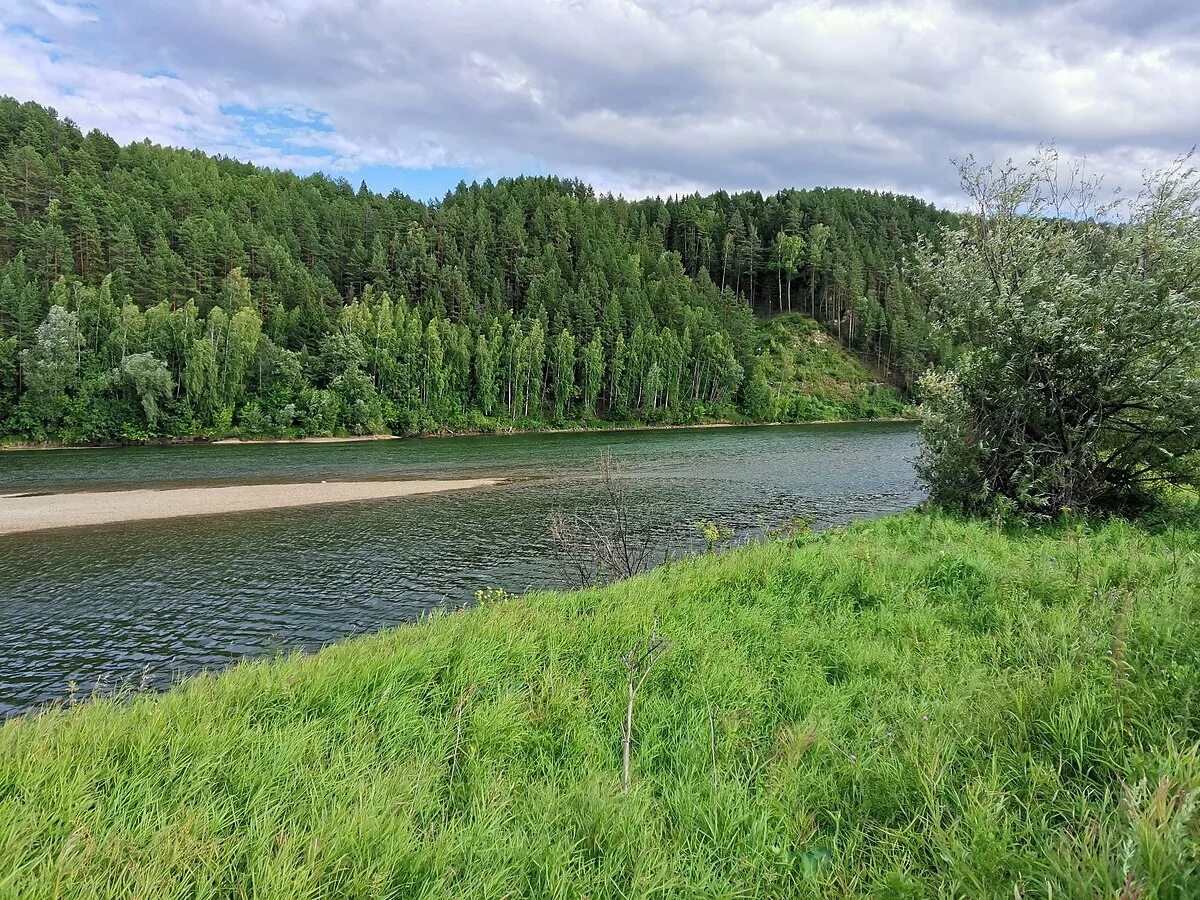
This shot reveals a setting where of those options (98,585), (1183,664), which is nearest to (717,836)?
(1183,664)

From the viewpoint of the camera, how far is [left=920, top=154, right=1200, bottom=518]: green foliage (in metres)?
12.1

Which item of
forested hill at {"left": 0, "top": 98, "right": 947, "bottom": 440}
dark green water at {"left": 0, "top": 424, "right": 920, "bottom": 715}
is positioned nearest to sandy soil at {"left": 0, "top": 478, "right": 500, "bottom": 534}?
dark green water at {"left": 0, "top": 424, "right": 920, "bottom": 715}

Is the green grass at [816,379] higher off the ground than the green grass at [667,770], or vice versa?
the green grass at [816,379]

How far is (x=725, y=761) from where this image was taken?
4434mm

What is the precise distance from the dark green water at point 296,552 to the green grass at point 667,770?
8446mm

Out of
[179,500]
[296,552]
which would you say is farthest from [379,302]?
[296,552]

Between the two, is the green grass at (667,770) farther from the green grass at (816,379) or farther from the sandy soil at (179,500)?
the green grass at (816,379)

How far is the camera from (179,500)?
3209 centimetres

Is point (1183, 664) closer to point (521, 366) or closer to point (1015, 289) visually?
point (1015, 289)

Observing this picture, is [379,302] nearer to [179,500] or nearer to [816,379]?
[179,500]

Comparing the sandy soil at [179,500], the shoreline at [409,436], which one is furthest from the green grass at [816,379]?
the sandy soil at [179,500]

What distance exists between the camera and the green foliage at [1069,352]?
12133 millimetres

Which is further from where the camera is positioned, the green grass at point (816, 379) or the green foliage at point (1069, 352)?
the green grass at point (816, 379)

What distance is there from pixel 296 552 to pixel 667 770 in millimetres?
20889
